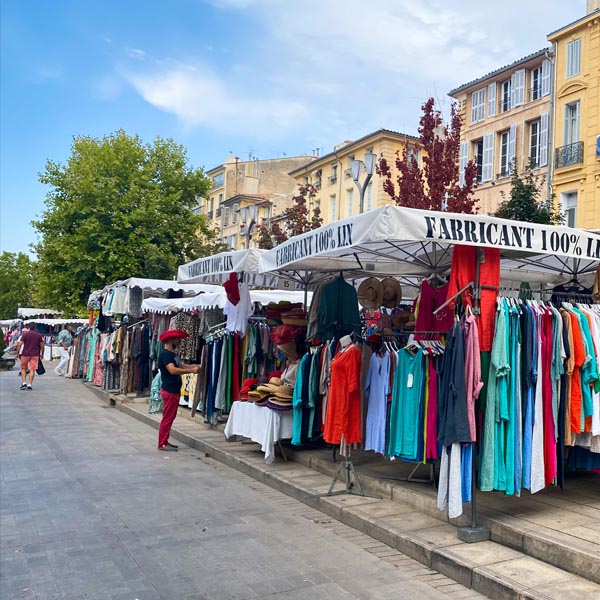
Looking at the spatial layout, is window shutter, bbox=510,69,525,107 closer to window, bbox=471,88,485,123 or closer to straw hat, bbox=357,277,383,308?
window, bbox=471,88,485,123

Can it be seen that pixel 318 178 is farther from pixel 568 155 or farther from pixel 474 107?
pixel 568 155

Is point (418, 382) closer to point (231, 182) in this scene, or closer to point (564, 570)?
point (564, 570)

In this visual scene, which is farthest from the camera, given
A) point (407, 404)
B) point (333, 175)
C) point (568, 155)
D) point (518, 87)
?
point (333, 175)

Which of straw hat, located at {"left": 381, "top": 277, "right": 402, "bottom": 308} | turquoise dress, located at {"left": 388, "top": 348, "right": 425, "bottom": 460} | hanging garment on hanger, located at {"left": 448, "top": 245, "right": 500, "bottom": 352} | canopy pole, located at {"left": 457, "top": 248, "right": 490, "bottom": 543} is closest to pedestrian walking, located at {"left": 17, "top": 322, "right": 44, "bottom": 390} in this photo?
straw hat, located at {"left": 381, "top": 277, "right": 402, "bottom": 308}

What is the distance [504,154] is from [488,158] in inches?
26.5

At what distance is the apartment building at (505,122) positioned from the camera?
2528 centimetres

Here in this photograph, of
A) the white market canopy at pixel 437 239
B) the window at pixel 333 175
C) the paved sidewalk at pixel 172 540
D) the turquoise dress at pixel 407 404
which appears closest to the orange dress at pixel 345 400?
the turquoise dress at pixel 407 404

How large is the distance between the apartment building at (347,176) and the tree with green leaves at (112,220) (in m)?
9.59

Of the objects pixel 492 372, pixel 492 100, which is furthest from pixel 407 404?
pixel 492 100

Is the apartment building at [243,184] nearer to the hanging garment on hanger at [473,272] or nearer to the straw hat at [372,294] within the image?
the straw hat at [372,294]

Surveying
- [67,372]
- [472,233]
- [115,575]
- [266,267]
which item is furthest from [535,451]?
[67,372]

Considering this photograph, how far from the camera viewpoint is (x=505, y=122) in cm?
2702

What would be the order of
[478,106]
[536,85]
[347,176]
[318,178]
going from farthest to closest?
[318,178], [347,176], [478,106], [536,85]

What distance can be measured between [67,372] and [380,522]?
75.2 feet
